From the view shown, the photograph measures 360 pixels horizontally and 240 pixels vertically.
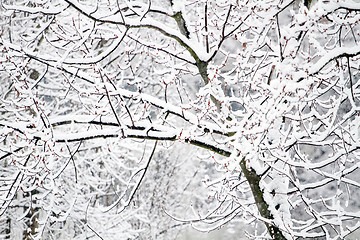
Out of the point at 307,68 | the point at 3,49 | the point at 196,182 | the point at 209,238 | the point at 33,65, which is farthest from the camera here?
the point at 209,238

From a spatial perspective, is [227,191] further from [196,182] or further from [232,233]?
[232,233]

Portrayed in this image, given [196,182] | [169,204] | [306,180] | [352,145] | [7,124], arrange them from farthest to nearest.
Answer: [196,182], [169,204], [306,180], [7,124], [352,145]

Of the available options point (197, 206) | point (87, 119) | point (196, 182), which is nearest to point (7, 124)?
point (87, 119)

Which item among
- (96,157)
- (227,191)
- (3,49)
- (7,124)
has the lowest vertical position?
(227,191)

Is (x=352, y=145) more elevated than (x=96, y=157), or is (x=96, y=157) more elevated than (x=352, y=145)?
(x=96, y=157)

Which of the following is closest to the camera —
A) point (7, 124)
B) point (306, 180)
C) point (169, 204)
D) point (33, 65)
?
point (7, 124)

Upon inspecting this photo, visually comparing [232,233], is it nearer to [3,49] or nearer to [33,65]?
[33,65]

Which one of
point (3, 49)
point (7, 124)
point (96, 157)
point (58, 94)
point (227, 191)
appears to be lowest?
point (227, 191)

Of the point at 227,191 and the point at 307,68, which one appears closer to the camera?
the point at 307,68

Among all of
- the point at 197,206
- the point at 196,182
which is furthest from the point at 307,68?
the point at 197,206
